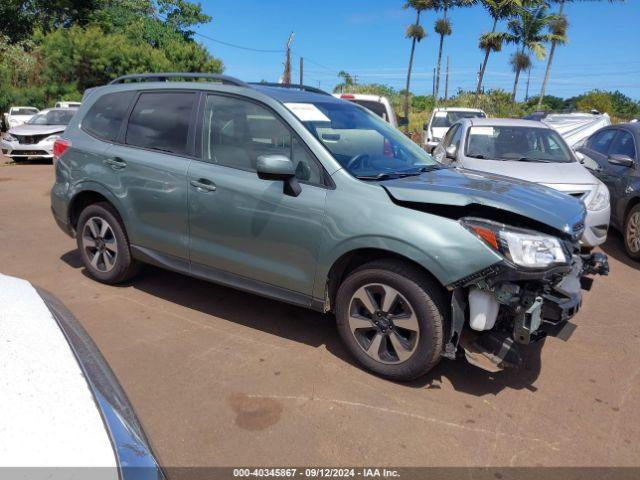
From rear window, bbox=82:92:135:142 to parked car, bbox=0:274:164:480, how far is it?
310cm

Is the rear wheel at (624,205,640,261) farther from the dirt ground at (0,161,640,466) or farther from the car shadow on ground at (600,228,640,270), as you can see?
the dirt ground at (0,161,640,466)

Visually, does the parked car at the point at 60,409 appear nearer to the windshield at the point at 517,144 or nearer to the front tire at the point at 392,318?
the front tire at the point at 392,318

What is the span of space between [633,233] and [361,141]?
4.32 m

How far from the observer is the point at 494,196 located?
3.23 metres

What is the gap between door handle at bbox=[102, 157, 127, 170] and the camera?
176 inches

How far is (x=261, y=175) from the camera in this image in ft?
11.5

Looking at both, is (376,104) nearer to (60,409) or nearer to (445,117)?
(60,409)

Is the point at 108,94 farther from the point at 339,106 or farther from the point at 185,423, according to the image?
the point at 185,423

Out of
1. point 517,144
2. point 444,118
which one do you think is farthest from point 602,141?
point 444,118

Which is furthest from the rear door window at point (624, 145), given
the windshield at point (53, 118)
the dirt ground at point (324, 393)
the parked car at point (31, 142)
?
the windshield at point (53, 118)

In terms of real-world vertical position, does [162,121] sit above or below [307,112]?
below

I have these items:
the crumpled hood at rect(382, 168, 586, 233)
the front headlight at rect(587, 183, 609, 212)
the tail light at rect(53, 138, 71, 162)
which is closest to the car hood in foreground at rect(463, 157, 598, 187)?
the front headlight at rect(587, 183, 609, 212)

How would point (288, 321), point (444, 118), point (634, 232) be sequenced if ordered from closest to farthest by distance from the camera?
point (288, 321), point (634, 232), point (444, 118)

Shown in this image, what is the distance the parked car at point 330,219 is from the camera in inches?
120
